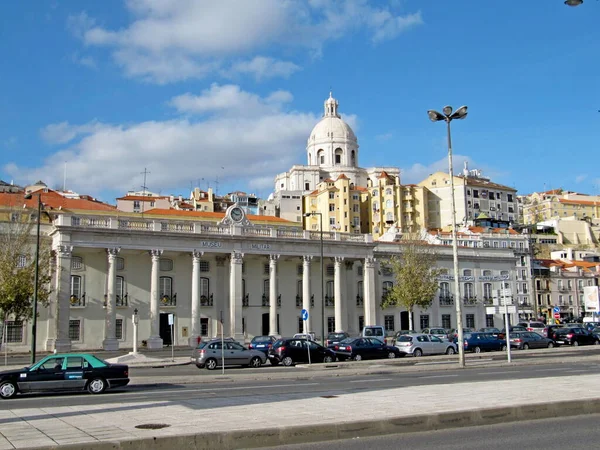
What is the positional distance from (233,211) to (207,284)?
7.56m

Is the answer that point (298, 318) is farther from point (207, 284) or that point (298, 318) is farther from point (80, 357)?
point (80, 357)

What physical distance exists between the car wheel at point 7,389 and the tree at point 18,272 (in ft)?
90.4

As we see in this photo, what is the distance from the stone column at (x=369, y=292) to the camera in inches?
2660

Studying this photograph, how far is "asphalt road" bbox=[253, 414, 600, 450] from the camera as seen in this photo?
35.4ft

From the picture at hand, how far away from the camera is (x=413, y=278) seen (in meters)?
66.7

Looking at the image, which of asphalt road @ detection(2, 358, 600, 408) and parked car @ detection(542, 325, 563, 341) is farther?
parked car @ detection(542, 325, 563, 341)

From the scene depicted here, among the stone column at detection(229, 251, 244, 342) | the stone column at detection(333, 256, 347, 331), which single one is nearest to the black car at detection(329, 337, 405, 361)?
the stone column at detection(229, 251, 244, 342)

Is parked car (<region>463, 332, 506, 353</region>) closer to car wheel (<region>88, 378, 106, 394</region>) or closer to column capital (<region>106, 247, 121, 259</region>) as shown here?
car wheel (<region>88, 378, 106, 394</region>)

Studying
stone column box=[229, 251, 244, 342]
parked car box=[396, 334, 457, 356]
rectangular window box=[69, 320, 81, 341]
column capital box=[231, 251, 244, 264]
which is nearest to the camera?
parked car box=[396, 334, 457, 356]

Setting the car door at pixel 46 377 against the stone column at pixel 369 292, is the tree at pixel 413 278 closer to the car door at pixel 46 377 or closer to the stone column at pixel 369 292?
the stone column at pixel 369 292

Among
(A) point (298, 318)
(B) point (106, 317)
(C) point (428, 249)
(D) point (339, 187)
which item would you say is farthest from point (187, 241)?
(D) point (339, 187)

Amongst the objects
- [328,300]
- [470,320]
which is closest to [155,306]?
[328,300]

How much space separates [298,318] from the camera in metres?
66.1

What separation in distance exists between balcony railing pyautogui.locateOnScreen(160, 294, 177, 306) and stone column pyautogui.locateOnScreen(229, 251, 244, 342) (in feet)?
17.2
